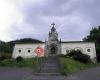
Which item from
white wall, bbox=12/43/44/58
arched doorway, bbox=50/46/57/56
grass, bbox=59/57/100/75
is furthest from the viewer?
white wall, bbox=12/43/44/58

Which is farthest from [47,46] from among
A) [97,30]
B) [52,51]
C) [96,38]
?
[97,30]

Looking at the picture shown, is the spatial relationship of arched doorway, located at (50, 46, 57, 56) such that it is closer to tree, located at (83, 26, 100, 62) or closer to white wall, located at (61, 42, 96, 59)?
white wall, located at (61, 42, 96, 59)

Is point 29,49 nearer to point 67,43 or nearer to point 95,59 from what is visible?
point 67,43

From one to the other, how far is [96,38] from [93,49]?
25.3 m

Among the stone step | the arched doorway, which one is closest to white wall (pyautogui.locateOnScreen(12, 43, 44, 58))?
the arched doorway

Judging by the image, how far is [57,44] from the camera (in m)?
75.9

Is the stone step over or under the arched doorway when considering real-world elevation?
under

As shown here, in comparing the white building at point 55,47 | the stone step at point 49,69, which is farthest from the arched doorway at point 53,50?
the stone step at point 49,69

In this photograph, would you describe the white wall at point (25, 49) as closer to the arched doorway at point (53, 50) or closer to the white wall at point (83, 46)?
the arched doorway at point (53, 50)

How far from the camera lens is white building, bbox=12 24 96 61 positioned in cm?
7488

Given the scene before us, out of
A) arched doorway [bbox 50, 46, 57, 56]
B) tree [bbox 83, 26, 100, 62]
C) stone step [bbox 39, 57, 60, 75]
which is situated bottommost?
stone step [bbox 39, 57, 60, 75]

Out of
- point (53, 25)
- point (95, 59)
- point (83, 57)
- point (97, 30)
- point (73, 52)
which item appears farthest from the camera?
point (97, 30)

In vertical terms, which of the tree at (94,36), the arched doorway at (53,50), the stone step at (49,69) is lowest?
the stone step at (49,69)

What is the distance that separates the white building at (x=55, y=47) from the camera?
246 feet
